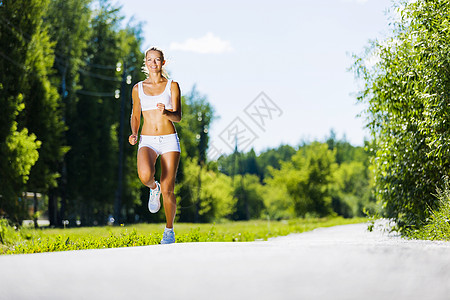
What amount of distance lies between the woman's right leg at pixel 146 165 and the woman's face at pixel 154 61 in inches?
42.1

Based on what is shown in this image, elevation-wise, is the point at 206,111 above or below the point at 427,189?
above

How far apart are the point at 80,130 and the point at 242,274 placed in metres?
28.4

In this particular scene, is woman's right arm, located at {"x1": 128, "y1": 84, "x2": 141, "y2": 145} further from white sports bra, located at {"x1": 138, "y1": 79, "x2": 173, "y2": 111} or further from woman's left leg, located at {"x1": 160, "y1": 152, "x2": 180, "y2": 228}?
woman's left leg, located at {"x1": 160, "y1": 152, "x2": 180, "y2": 228}

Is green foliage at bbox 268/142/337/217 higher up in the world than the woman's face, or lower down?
lower down

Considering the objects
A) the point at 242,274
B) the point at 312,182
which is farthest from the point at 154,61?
the point at 312,182

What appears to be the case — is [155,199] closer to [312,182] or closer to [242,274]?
[242,274]

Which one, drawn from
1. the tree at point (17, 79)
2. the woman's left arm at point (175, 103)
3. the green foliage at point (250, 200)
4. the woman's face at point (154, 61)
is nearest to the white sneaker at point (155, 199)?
the woman's left arm at point (175, 103)

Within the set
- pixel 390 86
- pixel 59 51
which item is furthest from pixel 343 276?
pixel 59 51

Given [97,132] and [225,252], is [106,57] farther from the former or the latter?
[225,252]

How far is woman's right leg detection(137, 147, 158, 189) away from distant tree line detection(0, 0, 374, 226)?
12.2m

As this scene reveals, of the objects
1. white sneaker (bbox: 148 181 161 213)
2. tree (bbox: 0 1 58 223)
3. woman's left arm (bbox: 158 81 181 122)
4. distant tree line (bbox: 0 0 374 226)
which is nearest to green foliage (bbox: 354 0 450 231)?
woman's left arm (bbox: 158 81 181 122)

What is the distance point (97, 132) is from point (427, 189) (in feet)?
76.5

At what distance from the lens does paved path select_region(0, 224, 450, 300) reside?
11.5 ft

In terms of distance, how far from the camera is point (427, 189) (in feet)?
35.7
